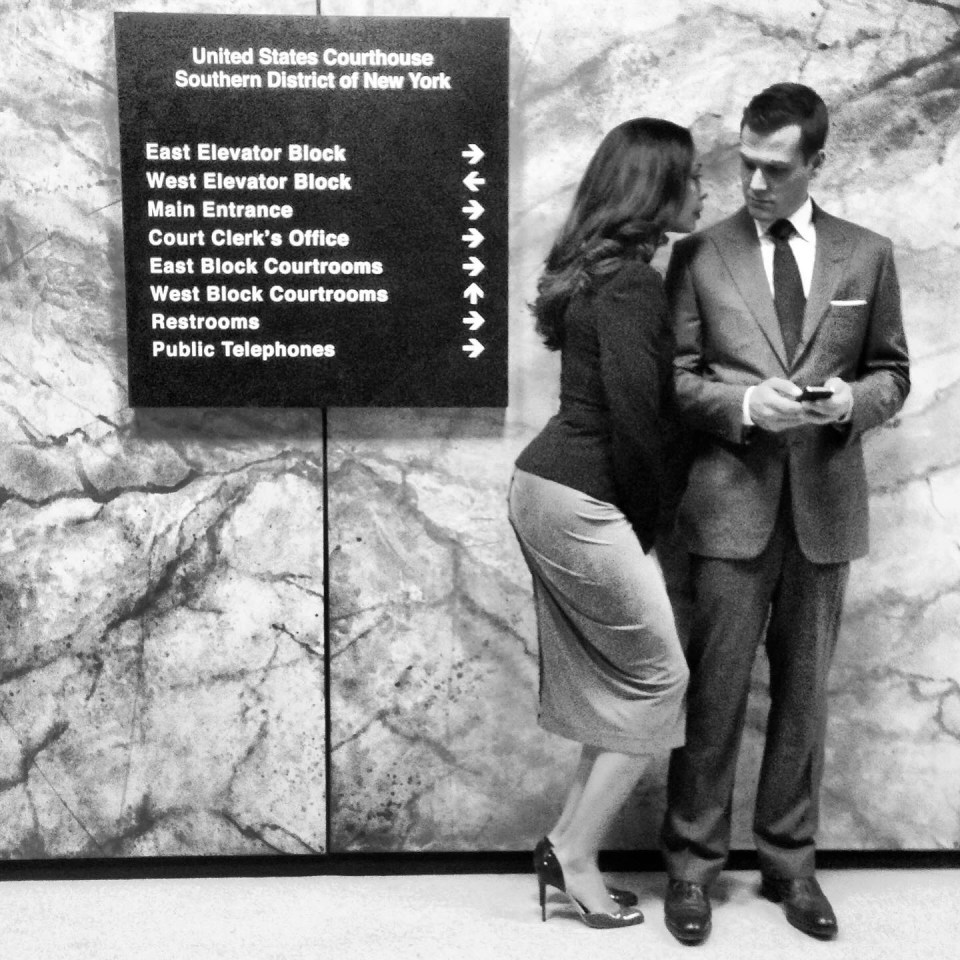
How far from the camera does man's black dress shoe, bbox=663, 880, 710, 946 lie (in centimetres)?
264

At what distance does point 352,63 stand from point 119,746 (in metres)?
1.72

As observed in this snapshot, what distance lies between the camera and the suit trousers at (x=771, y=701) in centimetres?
265

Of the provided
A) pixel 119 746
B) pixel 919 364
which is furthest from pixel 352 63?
pixel 119 746

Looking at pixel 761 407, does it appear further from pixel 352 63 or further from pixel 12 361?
pixel 12 361

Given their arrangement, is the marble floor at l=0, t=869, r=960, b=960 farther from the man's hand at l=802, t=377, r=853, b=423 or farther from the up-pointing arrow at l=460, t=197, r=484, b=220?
the up-pointing arrow at l=460, t=197, r=484, b=220

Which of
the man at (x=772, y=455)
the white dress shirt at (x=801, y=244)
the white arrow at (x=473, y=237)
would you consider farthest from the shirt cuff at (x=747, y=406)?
the white arrow at (x=473, y=237)

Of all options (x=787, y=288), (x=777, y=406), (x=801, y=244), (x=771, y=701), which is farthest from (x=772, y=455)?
(x=771, y=701)

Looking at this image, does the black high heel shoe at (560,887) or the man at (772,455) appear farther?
the black high heel shoe at (560,887)

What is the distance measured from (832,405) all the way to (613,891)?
1.24 meters

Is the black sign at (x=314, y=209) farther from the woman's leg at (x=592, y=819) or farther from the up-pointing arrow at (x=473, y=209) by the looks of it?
the woman's leg at (x=592, y=819)

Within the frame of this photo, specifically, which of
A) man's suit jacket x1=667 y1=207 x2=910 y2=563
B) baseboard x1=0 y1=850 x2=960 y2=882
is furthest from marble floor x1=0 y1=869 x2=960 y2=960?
man's suit jacket x1=667 y1=207 x2=910 y2=563

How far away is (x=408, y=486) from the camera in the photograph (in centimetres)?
294

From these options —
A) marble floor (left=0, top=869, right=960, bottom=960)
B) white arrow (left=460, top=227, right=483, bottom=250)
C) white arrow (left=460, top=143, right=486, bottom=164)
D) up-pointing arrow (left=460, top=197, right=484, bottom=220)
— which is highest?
white arrow (left=460, top=143, right=486, bottom=164)

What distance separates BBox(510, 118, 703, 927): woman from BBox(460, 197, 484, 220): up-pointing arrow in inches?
13.9
